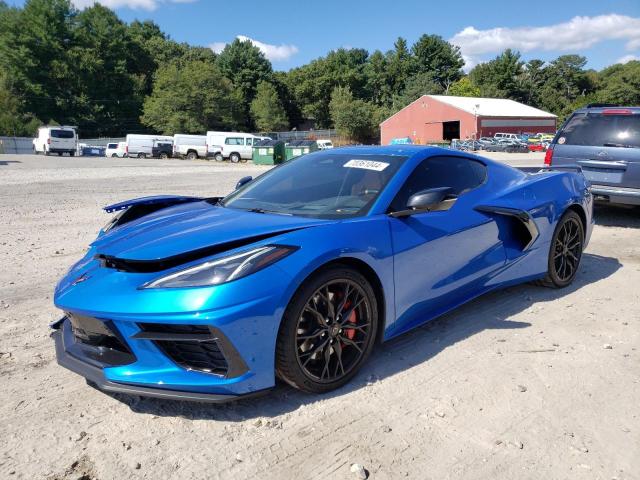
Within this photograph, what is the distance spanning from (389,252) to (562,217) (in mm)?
2343

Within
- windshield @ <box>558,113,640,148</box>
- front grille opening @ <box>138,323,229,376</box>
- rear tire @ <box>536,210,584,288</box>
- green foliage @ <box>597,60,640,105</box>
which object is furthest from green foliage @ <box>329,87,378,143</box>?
front grille opening @ <box>138,323,229,376</box>

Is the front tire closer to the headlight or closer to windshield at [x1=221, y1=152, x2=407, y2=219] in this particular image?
the headlight

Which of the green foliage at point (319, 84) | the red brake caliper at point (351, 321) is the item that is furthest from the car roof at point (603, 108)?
the green foliage at point (319, 84)

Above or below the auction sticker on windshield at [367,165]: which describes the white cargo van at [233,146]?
above

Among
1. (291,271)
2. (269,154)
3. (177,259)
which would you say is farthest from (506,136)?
(177,259)

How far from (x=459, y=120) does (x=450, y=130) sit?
309 centimetres

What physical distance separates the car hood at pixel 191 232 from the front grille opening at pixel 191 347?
0.38 metres

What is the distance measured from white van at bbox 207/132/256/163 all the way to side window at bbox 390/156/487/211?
1253 inches

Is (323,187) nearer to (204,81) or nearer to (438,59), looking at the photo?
(204,81)

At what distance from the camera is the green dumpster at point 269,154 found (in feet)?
98.5

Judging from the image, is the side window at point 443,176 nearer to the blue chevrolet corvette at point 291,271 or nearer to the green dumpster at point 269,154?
the blue chevrolet corvette at point 291,271

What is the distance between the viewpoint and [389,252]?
3.04m

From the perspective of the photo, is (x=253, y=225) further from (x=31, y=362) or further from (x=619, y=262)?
(x=619, y=262)

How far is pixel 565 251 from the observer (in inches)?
185
